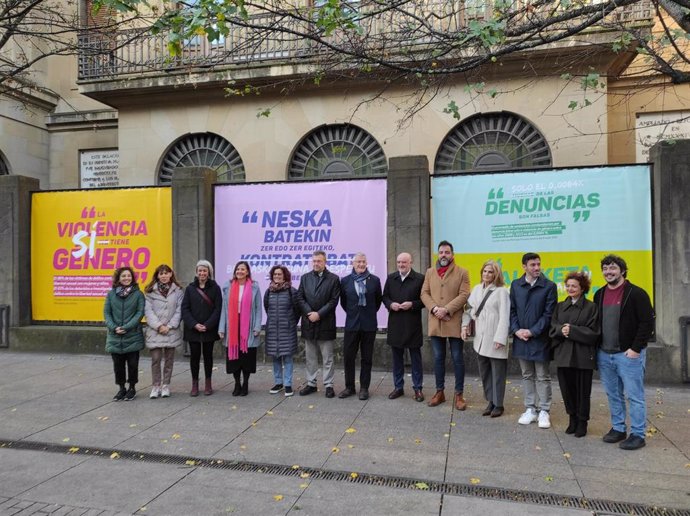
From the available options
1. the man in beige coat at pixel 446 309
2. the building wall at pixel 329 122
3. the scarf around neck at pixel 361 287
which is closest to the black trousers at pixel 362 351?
the scarf around neck at pixel 361 287

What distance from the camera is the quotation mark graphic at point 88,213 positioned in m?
9.61

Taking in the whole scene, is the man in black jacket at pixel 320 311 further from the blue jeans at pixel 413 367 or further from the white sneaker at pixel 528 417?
the white sneaker at pixel 528 417

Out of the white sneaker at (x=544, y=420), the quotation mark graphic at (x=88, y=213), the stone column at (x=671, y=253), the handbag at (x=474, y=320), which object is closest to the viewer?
the white sneaker at (x=544, y=420)

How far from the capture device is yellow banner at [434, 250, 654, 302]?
7.49 meters

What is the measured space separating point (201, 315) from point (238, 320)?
0.50 m

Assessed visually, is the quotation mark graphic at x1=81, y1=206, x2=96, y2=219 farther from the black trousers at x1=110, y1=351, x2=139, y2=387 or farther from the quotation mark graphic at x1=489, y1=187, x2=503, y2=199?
the quotation mark graphic at x1=489, y1=187, x2=503, y2=199

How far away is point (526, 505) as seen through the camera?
148 inches

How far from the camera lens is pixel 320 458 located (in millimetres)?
4660

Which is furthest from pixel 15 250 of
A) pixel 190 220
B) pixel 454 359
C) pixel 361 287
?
pixel 454 359

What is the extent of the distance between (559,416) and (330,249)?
14.2 feet

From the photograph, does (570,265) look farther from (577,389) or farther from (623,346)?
(623,346)

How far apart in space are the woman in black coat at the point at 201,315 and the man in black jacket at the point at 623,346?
15.2 feet

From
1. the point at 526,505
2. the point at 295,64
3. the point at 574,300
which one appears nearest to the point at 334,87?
the point at 295,64

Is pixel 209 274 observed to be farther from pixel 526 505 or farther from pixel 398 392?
pixel 526 505
